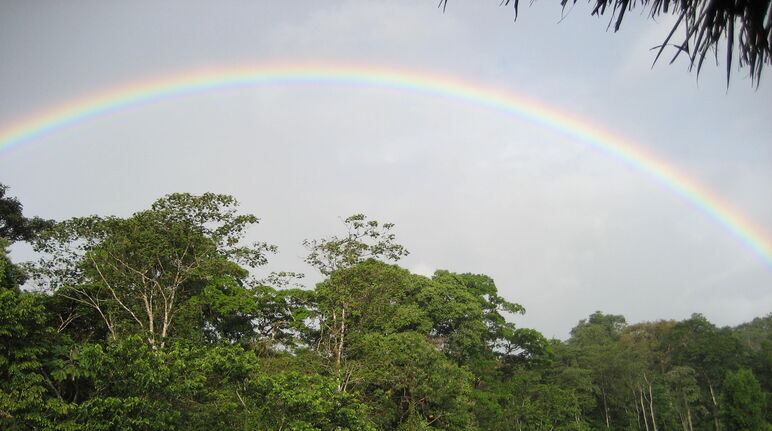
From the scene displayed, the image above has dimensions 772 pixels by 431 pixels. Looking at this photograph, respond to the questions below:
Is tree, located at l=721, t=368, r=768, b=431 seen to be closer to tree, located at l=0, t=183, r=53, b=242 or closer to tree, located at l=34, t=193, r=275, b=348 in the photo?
tree, located at l=34, t=193, r=275, b=348

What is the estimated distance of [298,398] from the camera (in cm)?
1115

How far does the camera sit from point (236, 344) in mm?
15547

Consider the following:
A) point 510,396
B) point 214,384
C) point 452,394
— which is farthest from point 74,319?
point 510,396

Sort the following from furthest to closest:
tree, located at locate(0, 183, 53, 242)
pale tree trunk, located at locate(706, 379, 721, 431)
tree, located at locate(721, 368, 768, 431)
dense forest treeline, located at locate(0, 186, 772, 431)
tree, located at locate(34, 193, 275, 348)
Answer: pale tree trunk, located at locate(706, 379, 721, 431) → tree, located at locate(721, 368, 768, 431) → tree, located at locate(0, 183, 53, 242) → tree, located at locate(34, 193, 275, 348) → dense forest treeline, located at locate(0, 186, 772, 431)

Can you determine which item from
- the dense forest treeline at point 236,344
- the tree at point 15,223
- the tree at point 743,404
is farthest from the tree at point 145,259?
the tree at point 743,404

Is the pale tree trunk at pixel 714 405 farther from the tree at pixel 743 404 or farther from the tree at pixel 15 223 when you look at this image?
the tree at pixel 15 223

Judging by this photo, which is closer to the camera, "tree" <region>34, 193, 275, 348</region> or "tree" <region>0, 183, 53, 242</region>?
"tree" <region>34, 193, 275, 348</region>

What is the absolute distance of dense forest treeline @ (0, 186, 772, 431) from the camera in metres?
10.1

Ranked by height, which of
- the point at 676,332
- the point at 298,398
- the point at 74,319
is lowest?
the point at 298,398

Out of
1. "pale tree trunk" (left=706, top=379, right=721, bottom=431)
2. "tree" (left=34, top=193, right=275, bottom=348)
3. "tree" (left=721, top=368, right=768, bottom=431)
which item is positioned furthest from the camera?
"pale tree trunk" (left=706, top=379, right=721, bottom=431)

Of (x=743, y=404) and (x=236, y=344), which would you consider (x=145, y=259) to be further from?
(x=743, y=404)

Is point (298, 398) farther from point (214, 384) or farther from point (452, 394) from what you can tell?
point (452, 394)

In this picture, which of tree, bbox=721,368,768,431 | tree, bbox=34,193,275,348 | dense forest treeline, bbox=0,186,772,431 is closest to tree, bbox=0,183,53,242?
dense forest treeline, bbox=0,186,772,431

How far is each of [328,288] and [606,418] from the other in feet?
102
